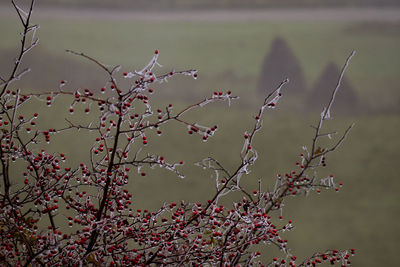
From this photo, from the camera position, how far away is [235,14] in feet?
7.47

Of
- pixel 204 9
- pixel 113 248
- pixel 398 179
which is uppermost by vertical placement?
pixel 204 9

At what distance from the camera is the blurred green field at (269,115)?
2.04 m

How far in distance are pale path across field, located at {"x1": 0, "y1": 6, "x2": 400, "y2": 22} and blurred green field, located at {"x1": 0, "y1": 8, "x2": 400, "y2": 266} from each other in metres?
0.03

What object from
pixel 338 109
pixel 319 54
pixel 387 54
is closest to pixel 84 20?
pixel 319 54

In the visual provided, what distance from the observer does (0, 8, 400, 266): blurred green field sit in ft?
6.68

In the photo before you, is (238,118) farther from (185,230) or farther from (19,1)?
(185,230)

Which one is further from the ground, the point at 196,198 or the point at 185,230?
the point at 196,198

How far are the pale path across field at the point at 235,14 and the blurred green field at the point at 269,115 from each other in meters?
0.03

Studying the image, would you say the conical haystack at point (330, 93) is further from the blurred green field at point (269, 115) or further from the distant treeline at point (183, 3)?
the distant treeline at point (183, 3)

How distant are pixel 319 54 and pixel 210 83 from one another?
50 cm

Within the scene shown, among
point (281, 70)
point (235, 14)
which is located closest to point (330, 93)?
point (281, 70)

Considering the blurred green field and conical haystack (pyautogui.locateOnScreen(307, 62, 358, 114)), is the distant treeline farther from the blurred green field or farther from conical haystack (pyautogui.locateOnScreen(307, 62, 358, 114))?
conical haystack (pyautogui.locateOnScreen(307, 62, 358, 114))

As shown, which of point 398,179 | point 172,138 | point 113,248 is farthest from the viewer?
point 172,138

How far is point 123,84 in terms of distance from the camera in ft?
7.48
